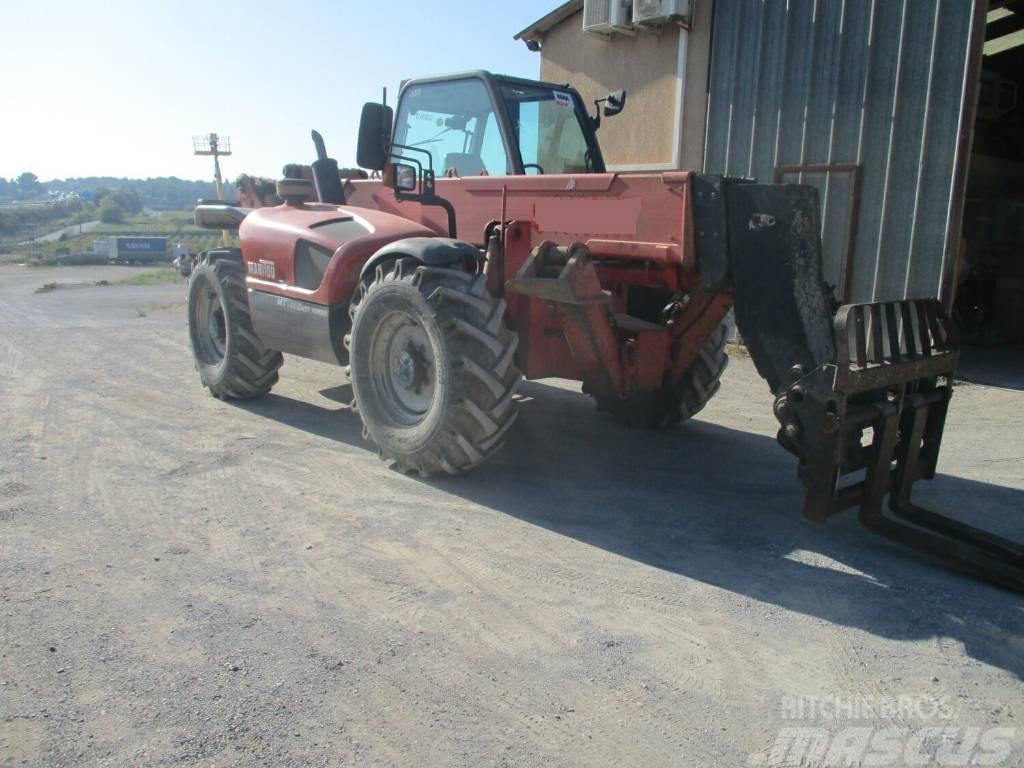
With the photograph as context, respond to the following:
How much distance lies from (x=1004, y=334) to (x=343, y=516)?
1144 cm

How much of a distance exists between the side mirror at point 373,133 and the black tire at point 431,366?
105 cm

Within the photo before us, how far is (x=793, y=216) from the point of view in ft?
14.4

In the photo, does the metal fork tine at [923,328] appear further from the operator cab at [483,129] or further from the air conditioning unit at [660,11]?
the air conditioning unit at [660,11]

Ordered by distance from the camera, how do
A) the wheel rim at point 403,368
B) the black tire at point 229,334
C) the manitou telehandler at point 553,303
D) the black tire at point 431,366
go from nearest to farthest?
the manitou telehandler at point 553,303, the black tire at point 431,366, the wheel rim at point 403,368, the black tire at point 229,334

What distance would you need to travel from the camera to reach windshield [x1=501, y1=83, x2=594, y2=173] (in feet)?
19.7

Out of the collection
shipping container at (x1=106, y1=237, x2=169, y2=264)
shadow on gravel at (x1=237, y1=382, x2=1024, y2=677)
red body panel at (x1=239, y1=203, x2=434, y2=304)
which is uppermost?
red body panel at (x1=239, y1=203, x2=434, y2=304)

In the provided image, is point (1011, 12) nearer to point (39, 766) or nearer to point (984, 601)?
point (984, 601)

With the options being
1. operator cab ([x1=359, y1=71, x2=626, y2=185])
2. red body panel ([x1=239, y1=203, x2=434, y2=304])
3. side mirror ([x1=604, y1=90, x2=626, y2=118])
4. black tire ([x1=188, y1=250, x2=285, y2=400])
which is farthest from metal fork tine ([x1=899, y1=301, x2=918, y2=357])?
black tire ([x1=188, y1=250, x2=285, y2=400])

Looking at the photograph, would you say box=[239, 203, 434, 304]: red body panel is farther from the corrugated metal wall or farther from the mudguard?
the corrugated metal wall

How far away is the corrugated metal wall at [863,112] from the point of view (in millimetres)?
9141

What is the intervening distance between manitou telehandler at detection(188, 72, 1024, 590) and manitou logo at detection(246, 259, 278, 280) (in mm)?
24

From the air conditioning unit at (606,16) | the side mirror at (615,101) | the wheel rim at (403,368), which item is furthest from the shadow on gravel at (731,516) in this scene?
Result: the air conditioning unit at (606,16)

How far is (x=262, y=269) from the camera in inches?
270

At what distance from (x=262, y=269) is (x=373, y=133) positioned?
1.51 metres
